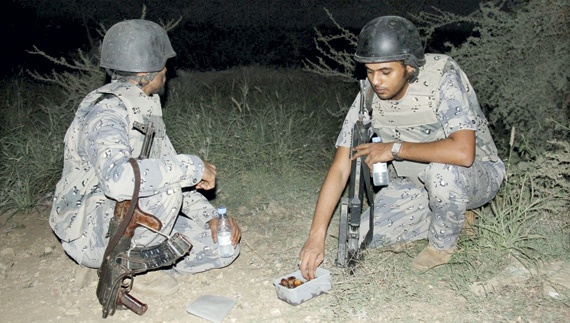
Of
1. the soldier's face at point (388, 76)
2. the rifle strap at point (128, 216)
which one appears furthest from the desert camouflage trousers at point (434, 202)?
the rifle strap at point (128, 216)

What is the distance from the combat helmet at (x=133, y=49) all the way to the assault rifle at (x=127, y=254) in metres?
0.35

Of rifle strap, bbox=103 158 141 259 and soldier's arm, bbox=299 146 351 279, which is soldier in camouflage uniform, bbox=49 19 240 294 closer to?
rifle strap, bbox=103 158 141 259

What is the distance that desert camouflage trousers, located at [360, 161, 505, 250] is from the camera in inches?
125

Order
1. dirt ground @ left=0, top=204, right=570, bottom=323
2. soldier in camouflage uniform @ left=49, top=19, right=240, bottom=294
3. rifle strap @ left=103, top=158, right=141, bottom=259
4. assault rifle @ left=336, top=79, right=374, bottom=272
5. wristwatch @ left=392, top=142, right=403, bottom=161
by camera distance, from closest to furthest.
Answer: rifle strap @ left=103, top=158, right=141, bottom=259 < soldier in camouflage uniform @ left=49, top=19, right=240, bottom=294 < dirt ground @ left=0, top=204, right=570, bottom=323 < assault rifle @ left=336, top=79, right=374, bottom=272 < wristwatch @ left=392, top=142, right=403, bottom=161

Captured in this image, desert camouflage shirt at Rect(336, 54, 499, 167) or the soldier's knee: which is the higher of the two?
desert camouflage shirt at Rect(336, 54, 499, 167)

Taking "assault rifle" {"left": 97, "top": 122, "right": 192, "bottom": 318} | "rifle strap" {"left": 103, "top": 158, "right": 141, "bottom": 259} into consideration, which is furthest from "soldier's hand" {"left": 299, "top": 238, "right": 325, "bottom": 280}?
"rifle strap" {"left": 103, "top": 158, "right": 141, "bottom": 259}

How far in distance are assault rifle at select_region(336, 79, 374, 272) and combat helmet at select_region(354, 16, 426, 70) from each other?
0.82 ft

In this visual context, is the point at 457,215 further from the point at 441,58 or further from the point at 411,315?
the point at 441,58

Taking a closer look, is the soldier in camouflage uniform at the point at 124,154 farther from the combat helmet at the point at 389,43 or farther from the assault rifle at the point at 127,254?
the combat helmet at the point at 389,43

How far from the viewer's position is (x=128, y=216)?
2.77 metres

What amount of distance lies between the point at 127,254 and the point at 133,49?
1093 millimetres

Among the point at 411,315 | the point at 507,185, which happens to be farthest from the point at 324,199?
the point at 507,185

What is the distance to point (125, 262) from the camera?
113 inches

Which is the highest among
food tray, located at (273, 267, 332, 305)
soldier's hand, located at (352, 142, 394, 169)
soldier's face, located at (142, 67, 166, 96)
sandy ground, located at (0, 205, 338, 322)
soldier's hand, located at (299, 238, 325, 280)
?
soldier's face, located at (142, 67, 166, 96)
